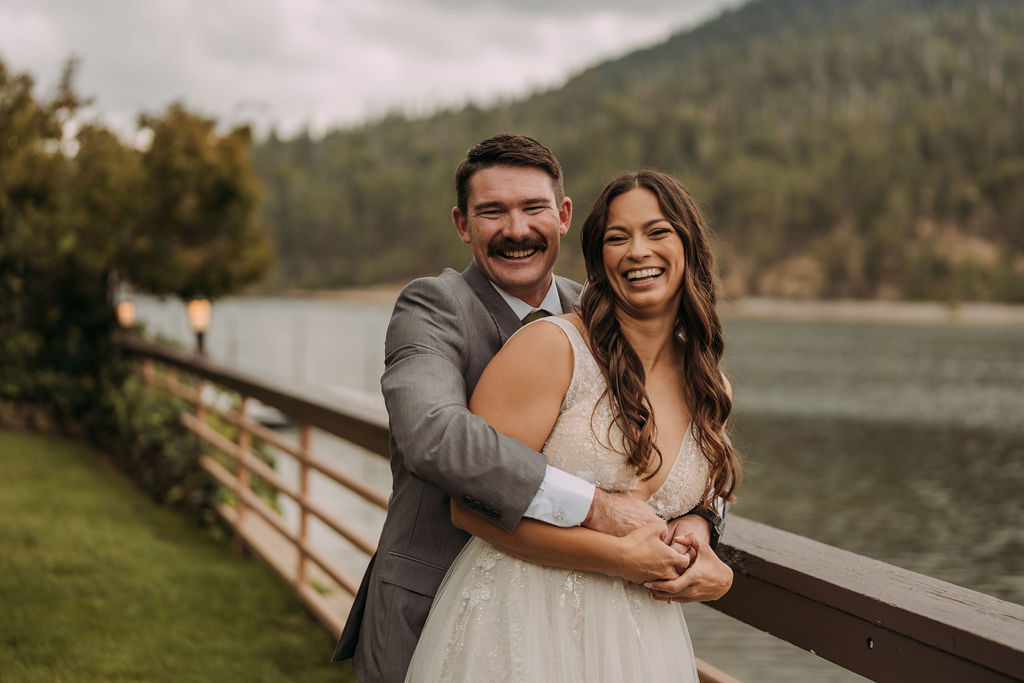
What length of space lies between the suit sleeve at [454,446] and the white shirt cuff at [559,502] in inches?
0.7

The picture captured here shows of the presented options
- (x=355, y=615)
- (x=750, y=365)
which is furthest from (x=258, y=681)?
(x=750, y=365)

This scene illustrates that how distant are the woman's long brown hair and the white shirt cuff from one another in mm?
121

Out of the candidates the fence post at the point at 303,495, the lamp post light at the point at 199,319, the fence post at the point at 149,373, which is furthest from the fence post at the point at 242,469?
the lamp post light at the point at 199,319

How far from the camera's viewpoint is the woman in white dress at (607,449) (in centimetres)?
166

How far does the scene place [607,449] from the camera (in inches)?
66.2

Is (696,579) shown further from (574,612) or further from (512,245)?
(512,245)

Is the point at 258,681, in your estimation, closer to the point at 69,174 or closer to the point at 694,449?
the point at 694,449

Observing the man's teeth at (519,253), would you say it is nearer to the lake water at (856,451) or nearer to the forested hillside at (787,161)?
the lake water at (856,451)

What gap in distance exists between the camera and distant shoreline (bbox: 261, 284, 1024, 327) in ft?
312

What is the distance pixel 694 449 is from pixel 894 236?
10378 cm

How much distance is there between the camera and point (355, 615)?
206cm

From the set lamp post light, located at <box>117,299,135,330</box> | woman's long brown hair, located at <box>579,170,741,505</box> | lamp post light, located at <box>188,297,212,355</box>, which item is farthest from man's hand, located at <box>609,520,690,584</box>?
lamp post light, located at <box>188,297,212,355</box>

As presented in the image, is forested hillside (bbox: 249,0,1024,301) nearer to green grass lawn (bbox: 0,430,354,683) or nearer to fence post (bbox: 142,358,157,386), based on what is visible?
fence post (bbox: 142,358,157,386)

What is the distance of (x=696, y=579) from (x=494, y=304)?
0.64 metres
